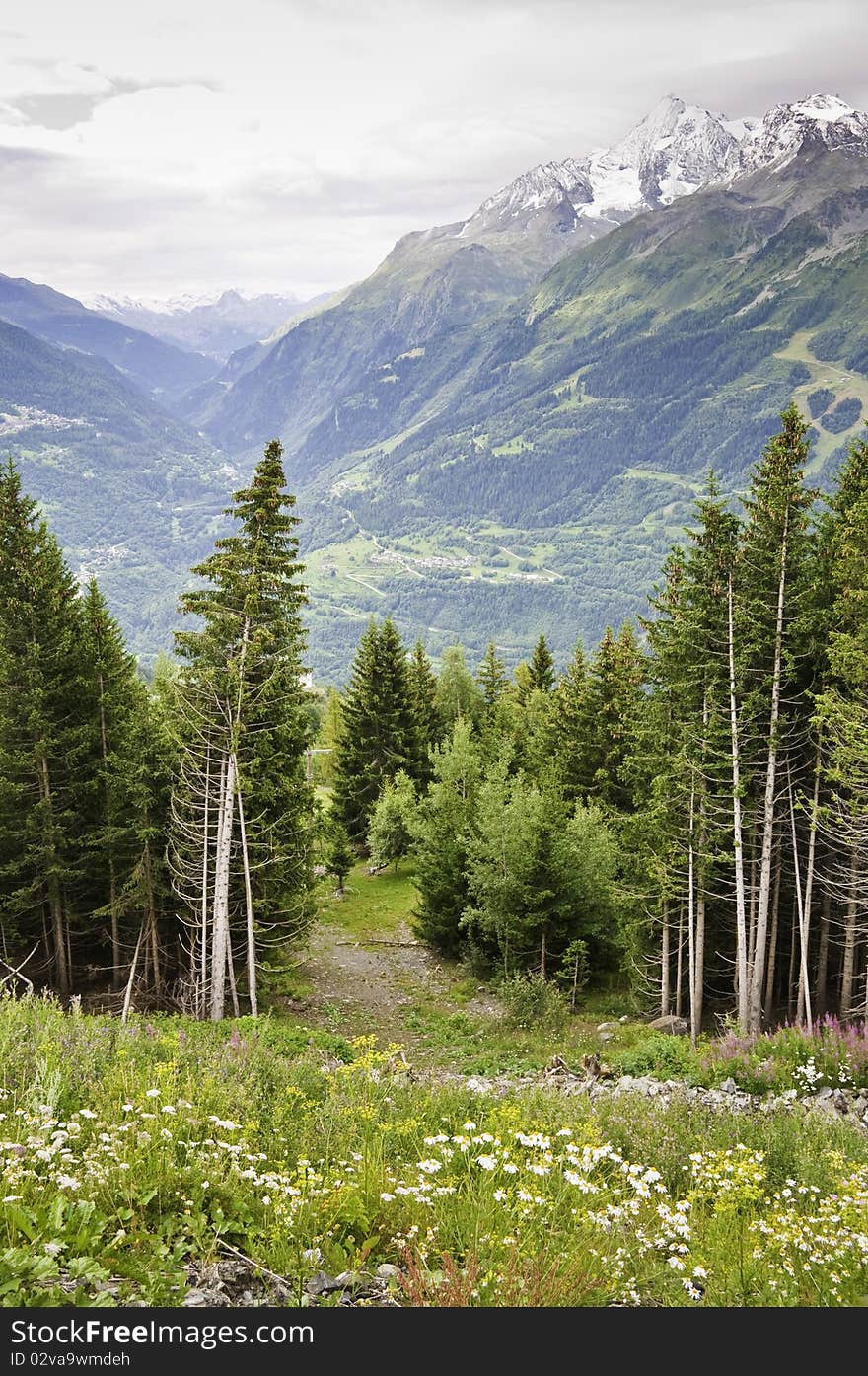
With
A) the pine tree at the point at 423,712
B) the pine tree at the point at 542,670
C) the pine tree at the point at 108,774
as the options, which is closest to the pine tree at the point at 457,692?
the pine tree at the point at 423,712

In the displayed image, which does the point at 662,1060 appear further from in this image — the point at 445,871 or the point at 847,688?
the point at 445,871

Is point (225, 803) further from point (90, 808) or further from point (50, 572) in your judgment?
point (50, 572)

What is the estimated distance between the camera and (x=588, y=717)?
3491 cm

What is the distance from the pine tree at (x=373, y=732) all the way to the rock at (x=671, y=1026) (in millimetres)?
28407

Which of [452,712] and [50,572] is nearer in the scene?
[50,572]

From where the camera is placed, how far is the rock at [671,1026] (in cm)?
2181

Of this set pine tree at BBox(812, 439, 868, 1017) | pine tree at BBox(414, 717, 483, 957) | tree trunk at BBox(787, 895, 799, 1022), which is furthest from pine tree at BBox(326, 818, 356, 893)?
pine tree at BBox(812, 439, 868, 1017)

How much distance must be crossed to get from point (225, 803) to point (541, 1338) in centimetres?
1717

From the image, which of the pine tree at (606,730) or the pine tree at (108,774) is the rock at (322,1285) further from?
the pine tree at (606,730)

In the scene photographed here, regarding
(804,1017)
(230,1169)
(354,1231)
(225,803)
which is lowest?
(804,1017)

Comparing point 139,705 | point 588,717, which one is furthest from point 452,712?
point 139,705

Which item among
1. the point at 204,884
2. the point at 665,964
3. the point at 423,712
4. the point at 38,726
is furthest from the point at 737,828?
the point at 423,712

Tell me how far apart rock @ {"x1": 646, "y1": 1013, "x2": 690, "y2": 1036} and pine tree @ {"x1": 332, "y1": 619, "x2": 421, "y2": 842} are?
28407 mm

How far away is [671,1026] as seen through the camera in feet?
72.3
